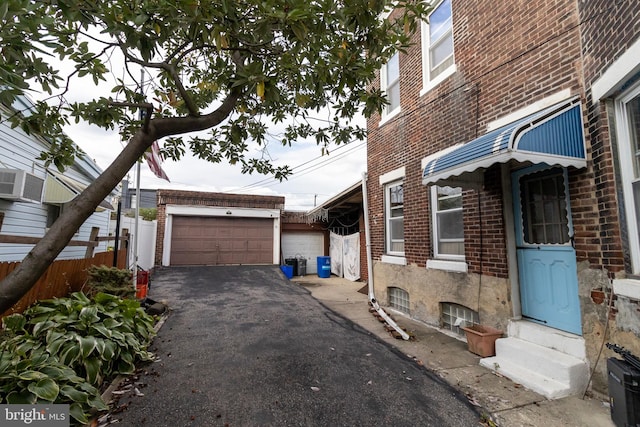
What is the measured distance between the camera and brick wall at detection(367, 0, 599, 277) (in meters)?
4.03

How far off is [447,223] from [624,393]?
3559 mm

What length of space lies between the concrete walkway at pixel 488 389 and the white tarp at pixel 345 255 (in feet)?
19.8

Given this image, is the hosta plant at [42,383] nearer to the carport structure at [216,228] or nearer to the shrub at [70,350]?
the shrub at [70,350]

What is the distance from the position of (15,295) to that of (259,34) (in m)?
2.66

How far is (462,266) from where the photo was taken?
539 centimetres

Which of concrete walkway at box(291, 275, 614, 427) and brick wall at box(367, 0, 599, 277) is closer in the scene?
concrete walkway at box(291, 275, 614, 427)

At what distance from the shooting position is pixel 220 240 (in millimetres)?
14562

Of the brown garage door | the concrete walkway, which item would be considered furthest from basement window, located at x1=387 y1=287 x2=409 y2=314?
the brown garage door

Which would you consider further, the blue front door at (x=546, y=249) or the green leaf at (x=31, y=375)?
the blue front door at (x=546, y=249)

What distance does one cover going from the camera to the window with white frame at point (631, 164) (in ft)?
10.3

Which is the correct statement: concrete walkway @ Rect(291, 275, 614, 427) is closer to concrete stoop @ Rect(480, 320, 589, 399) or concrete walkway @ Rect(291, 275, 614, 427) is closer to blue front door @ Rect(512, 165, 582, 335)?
concrete stoop @ Rect(480, 320, 589, 399)

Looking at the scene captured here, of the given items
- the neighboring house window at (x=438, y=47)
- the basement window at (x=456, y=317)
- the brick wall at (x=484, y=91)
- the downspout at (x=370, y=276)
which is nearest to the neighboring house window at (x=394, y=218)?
the brick wall at (x=484, y=91)

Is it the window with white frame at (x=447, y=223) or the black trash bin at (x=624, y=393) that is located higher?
the window with white frame at (x=447, y=223)

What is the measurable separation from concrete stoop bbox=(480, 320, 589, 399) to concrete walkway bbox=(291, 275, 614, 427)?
0.10 m
